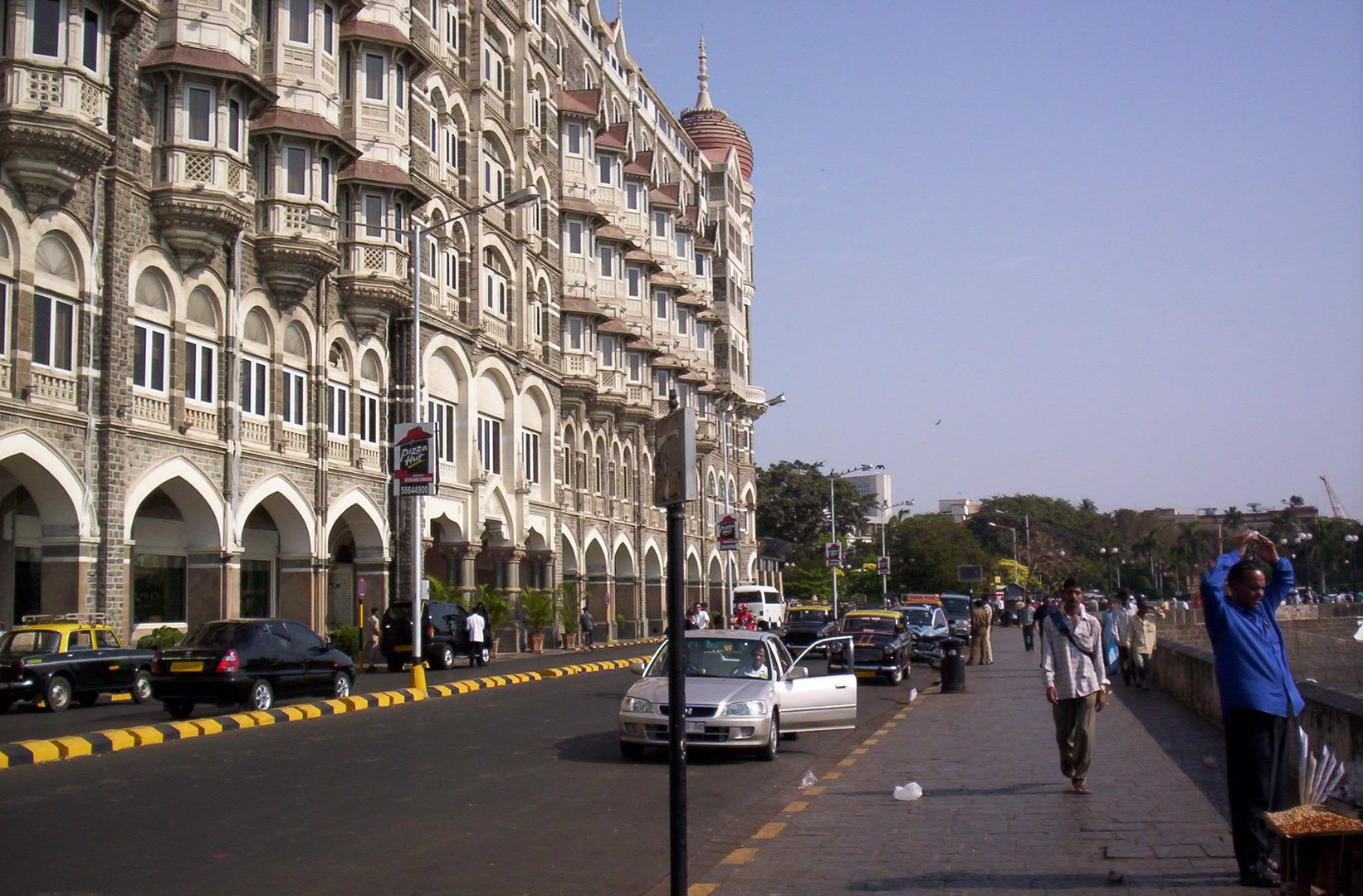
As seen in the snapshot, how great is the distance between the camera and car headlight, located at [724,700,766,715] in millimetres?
14484

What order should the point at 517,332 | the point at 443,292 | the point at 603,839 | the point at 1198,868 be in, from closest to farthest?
the point at 1198,868 → the point at 603,839 → the point at 443,292 → the point at 517,332

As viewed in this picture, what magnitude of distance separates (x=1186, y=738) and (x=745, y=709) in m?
5.48

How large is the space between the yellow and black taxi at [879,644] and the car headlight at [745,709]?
11.1 meters

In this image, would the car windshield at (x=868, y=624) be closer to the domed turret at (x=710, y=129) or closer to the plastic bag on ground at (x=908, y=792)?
the plastic bag on ground at (x=908, y=792)

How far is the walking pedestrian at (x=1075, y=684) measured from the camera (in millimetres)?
11492

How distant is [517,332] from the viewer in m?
47.3

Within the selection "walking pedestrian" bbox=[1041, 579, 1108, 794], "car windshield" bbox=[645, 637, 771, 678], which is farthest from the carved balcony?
"walking pedestrian" bbox=[1041, 579, 1108, 794]

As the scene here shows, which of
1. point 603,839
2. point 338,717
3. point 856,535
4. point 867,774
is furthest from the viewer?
point 856,535

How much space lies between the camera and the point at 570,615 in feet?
150

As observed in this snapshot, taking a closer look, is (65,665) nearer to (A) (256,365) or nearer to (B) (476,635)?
(A) (256,365)

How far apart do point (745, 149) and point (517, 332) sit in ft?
136

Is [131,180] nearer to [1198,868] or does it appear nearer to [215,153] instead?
[215,153]

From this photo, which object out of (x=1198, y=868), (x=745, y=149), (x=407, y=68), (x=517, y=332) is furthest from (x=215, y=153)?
(x=745, y=149)

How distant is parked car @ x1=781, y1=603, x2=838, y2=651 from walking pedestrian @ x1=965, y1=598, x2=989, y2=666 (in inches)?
133
